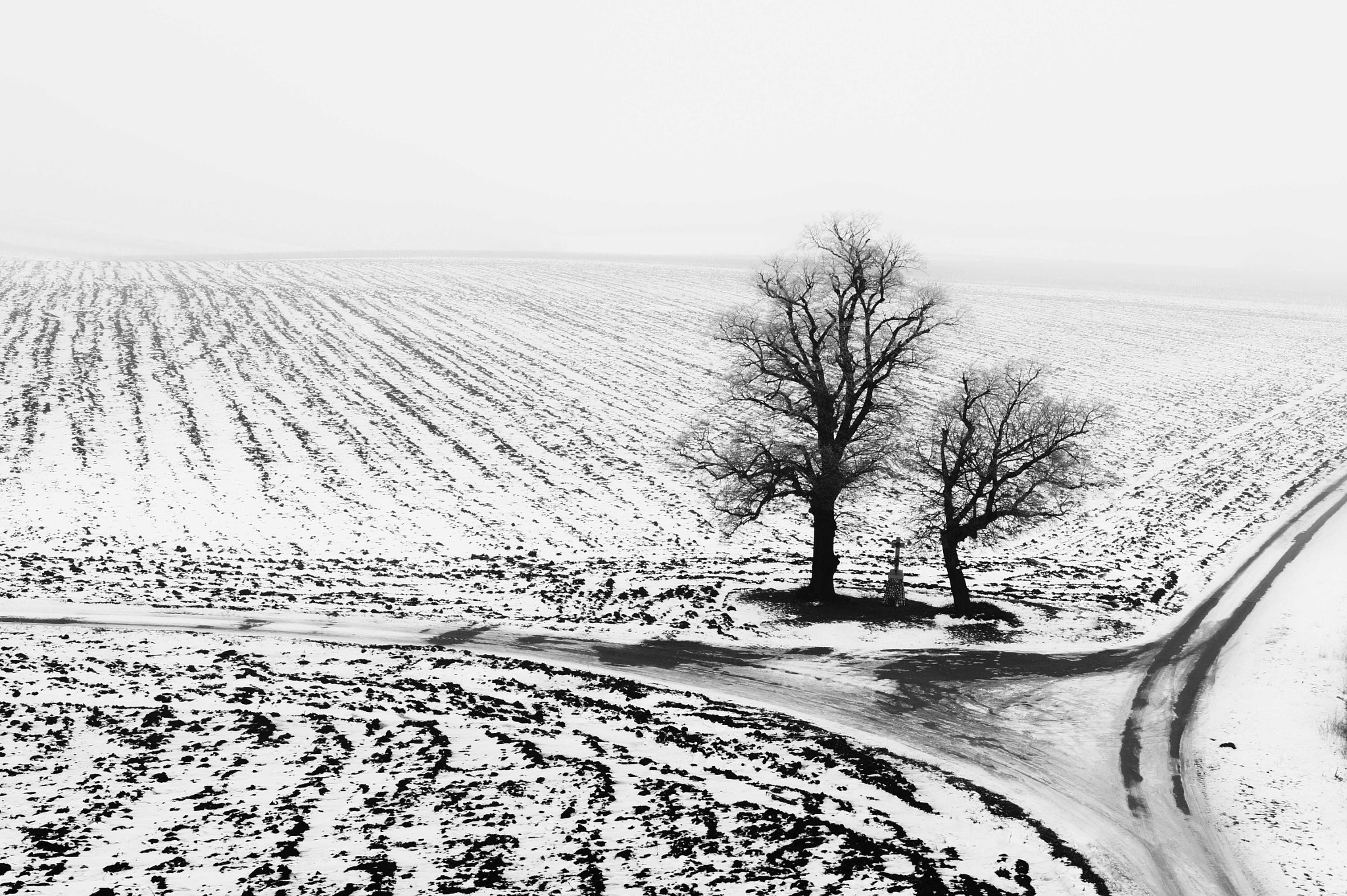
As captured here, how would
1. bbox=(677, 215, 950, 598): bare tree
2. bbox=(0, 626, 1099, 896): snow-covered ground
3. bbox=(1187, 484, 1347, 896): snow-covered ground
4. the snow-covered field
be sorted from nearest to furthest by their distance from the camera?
bbox=(0, 626, 1099, 896): snow-covered ground, bbox=(1187, 484, 1347, 896): snow-covered ground, bbox=(677, 215, 950, 598): bare tree, the snow-covered field

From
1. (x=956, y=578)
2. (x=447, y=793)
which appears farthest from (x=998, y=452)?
(x=447, y=793)

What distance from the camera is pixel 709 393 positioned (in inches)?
2087

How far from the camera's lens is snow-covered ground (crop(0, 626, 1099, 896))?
41.1 feet

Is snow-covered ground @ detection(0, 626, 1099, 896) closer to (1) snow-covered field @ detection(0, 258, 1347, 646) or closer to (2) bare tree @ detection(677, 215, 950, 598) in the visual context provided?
(1) snow-covered field @ detection(0, 258, 1347, 646)

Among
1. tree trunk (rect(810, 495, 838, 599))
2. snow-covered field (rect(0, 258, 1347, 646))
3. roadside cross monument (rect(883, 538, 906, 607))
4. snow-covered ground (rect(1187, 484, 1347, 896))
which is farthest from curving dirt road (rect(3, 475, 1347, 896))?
tree trunk (rect(810, 495, 838, 599))

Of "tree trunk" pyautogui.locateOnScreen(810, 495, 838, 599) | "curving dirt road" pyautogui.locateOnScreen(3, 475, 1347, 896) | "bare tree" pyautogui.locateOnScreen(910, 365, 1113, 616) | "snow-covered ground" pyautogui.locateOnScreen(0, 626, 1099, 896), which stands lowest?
"curving dirt road" pyautogui.locateOnScreen(3, 475, 1347, 896)

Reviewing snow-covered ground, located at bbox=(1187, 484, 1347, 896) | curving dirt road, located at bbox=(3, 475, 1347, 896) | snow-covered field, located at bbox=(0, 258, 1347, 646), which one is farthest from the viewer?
snow-covered field, located at bbox=(0, 258, 1347, 646)

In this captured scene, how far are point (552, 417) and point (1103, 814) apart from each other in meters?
→ 34.9

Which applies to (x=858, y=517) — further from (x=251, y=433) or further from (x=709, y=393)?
(x=251, y=433)

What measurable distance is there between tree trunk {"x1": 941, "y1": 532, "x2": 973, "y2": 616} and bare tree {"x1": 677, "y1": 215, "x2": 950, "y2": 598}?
2713mm

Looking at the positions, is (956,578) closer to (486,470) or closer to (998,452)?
(998,452)

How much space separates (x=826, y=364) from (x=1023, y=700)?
34.9ft

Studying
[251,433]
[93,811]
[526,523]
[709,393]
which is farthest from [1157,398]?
[93,811]

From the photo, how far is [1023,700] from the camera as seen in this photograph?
2058 cm
